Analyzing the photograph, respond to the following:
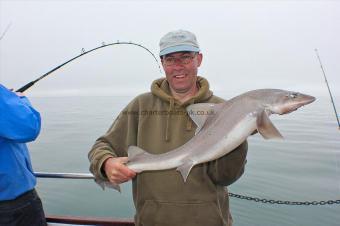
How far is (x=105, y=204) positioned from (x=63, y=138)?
13.0m

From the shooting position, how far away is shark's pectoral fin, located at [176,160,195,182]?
245 cm

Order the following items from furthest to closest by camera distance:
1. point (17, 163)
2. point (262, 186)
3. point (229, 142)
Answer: point (262, 186), point (17, 163), point (229, 142)

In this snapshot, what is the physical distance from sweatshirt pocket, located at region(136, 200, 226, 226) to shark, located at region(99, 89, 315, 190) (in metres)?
0.35

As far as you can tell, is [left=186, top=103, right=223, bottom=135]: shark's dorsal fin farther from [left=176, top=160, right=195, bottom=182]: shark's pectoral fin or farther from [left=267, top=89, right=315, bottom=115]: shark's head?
[left=267, top=89, right=315, bottom=115]: shark's head

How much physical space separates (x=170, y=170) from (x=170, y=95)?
2.20 feet

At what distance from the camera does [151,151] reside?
2824mm

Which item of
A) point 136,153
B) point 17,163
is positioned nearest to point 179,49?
point 136,153

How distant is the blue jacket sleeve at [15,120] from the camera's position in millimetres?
2885

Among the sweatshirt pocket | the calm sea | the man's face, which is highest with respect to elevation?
the man's face

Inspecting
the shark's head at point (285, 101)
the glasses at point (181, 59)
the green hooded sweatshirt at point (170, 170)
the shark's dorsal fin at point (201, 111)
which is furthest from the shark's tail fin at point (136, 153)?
the shark's head at point (285, 101)

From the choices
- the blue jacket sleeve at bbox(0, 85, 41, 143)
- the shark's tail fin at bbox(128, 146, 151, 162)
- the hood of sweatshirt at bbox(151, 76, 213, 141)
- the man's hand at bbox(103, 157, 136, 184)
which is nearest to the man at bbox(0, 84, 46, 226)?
the blue jacket sleeve at bbox(0, 85, 41, 143)

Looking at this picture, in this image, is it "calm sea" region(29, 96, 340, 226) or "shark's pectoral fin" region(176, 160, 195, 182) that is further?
"calm sea" region(29, 96, 340, 226)

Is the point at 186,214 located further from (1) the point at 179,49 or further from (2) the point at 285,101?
(1) the point at 179,49

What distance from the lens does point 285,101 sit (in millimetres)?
2332
